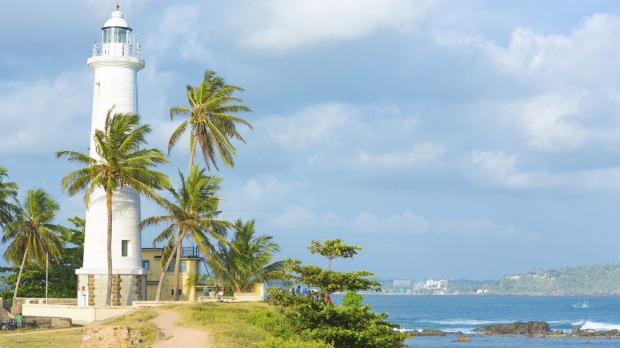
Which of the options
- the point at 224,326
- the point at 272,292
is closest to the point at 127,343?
the point at 224,326

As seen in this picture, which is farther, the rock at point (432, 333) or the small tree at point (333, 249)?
the rock at point (432, 333)

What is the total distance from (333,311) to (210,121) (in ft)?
65.9

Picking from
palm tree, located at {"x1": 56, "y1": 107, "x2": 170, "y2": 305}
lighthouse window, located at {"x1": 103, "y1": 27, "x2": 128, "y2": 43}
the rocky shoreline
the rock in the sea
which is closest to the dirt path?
palm tree, located at {"x1": 56, "y1": 107, "x2": 170, "y2": 305}

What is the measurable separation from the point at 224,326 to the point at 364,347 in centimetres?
487

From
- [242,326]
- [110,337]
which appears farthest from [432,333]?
[110,337]

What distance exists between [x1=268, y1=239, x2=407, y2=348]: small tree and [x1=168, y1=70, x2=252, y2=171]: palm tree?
1780cm

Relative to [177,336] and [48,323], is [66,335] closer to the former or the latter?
[48,323]

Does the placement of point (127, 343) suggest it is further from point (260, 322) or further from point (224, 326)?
point (260, 322)

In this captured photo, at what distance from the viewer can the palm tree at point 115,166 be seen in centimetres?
4097

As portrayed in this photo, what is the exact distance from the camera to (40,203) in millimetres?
51438

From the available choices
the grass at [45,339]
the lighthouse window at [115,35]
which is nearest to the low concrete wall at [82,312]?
the grass at [45,339]

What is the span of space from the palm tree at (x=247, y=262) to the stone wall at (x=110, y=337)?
60.0 feet

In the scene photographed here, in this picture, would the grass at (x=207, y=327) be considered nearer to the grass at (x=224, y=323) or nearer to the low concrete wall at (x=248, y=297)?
the grass at (x=224, y=323)

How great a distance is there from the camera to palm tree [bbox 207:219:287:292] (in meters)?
47.6
